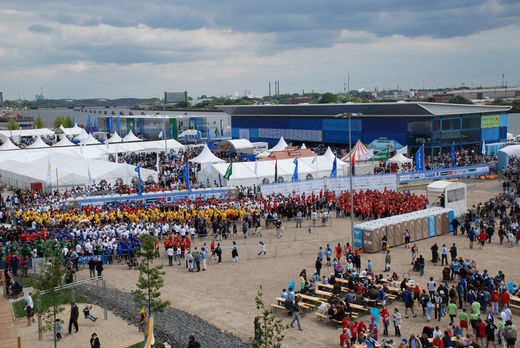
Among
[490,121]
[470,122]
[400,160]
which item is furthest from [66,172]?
[490,121]

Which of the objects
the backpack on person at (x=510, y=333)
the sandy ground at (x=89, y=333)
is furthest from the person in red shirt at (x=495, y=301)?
the sandy ground at (x=89, y=333)

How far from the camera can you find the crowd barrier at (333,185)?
109ft

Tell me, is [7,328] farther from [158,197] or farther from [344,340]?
[158,197]

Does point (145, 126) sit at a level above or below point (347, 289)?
above

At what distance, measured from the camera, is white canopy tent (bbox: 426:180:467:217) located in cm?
2842

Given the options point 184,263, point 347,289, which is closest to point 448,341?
point 347,289

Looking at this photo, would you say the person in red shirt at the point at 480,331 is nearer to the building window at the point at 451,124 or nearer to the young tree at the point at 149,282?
the young tree at the point at 149,282

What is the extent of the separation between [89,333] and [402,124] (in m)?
46.4

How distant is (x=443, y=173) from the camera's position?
41000 millimetres

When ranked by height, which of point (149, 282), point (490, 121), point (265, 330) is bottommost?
point (265, 330)

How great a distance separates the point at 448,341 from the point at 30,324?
1234cm

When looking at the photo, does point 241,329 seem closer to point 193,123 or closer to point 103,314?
point 103,314

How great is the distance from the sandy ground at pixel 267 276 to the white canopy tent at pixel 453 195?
3036mm

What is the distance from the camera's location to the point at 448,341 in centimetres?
1243
